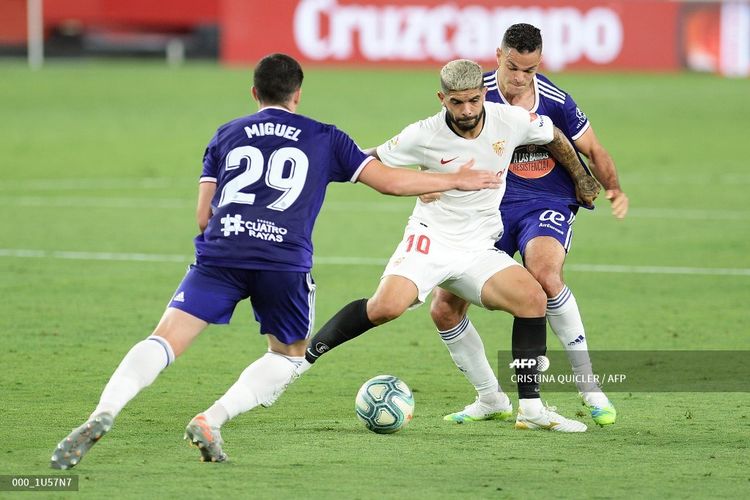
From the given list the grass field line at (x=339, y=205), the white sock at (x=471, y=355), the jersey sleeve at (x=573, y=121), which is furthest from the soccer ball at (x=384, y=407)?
the grass field line at (x=339, y=205)

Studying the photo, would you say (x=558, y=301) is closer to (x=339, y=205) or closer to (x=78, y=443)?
(x=78, y=443)

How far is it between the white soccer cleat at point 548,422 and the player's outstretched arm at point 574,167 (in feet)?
4.83

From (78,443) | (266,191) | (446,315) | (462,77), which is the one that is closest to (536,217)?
(446,315)

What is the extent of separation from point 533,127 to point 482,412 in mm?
1647

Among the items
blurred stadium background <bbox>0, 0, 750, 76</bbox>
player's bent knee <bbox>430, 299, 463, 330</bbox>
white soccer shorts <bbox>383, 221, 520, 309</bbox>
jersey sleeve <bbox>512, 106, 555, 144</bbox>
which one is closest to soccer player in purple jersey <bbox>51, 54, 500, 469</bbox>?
white soccer shorts <bbox>383, 221, 520, 309</bbox>

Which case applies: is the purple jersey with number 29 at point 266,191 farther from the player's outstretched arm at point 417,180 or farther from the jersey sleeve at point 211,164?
the player's outstretched arm at point 417,180

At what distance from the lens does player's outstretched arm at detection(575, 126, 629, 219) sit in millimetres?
7930

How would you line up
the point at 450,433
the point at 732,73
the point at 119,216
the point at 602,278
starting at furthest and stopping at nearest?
the point at 732,73, the point at 119,216, the point at 602,278, the point at 450,433

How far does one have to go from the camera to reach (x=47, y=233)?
48.4 ft

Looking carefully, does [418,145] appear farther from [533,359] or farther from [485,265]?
[533,359]

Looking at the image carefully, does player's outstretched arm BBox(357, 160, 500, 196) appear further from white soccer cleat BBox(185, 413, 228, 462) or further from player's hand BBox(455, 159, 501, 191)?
white soccer cleat BBox(185, 413, 228, 462)

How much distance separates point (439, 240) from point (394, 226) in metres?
8.11

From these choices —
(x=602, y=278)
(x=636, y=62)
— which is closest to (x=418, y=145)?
(x=602, y=278)

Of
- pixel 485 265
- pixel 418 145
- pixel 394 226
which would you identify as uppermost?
pixel 418 145
